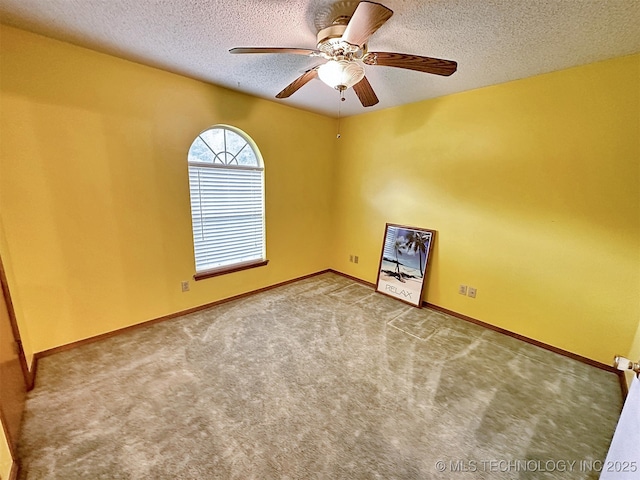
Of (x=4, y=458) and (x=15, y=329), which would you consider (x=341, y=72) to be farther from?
(x=15, y=329)

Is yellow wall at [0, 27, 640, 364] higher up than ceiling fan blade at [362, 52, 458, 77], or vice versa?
ceiling fan blade at [362, 52, 458, 77]

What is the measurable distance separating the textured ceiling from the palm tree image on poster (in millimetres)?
1733

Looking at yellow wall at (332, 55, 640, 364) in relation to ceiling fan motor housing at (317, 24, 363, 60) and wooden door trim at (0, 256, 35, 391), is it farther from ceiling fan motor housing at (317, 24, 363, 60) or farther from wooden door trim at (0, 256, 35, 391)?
wooden door trim at (0, 256, 35, 391)

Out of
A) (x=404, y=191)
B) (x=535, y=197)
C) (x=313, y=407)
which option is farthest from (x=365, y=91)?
(x=313, y=407)

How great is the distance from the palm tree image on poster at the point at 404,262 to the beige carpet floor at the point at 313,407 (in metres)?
0.66

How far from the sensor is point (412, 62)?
1.56 m

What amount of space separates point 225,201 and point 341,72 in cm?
203

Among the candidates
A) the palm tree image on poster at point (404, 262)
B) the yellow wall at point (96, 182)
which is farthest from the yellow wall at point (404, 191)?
the palm tree image on poster at point (404, 262)

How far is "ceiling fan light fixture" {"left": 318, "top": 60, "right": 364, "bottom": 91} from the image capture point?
1.59 metres

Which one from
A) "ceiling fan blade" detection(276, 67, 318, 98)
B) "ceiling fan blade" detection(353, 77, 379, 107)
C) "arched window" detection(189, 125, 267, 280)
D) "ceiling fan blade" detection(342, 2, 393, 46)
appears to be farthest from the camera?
"arched window" detection(189, 125, 267, 280)

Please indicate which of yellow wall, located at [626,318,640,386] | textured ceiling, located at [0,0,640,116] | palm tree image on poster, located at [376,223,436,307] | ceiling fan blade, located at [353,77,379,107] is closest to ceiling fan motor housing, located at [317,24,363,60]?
textured ceiling, located at [0,0,640,116]

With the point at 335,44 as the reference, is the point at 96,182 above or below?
below

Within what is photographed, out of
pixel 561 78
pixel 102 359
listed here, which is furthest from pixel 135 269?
pixel 561 78

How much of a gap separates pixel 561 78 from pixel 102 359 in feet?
14.7
